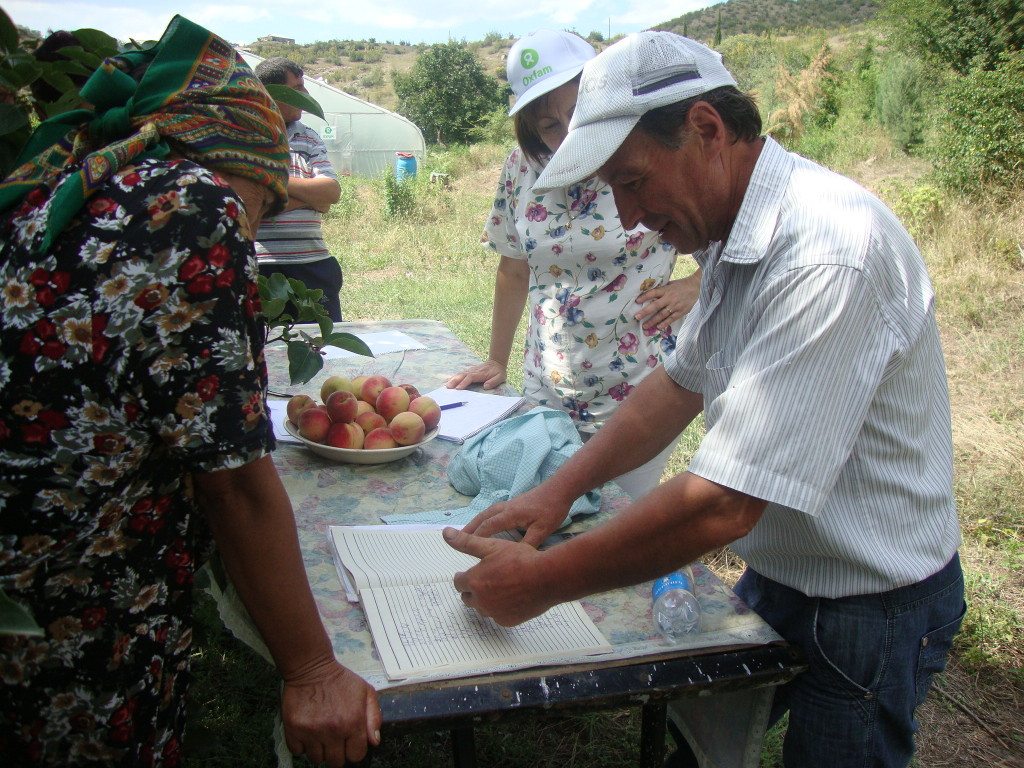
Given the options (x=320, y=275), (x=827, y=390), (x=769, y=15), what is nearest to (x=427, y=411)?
(x=827, y=390)

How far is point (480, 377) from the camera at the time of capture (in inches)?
103

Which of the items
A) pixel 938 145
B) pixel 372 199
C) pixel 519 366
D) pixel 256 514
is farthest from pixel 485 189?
Answer: pixel 256 514

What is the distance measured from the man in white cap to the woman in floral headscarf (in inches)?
16.1

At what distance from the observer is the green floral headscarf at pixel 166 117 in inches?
40.1

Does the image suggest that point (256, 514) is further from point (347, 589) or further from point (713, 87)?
point (713, 87)

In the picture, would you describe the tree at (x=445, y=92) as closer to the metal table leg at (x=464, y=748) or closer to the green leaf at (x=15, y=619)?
the metal table leg at (x=464, y=748)

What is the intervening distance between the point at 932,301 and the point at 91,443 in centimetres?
117

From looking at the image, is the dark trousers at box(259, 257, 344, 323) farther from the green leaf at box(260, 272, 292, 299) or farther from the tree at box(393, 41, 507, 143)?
the tree at box(393, 41, 507, 143)

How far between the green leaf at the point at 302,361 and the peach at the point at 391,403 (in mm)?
209

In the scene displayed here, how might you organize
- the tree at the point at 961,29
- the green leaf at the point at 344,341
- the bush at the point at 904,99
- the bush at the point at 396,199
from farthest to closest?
the bush at the point at 396,199, the bush at the point at 904,99, the tree at the point at 961,29, the green leaf at the point at 344,341

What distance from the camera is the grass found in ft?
7.78

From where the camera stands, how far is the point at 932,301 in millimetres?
1129

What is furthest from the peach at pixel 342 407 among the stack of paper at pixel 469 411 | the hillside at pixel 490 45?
the hillside at pixel 490 45

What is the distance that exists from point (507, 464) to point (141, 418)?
0.98 meters
